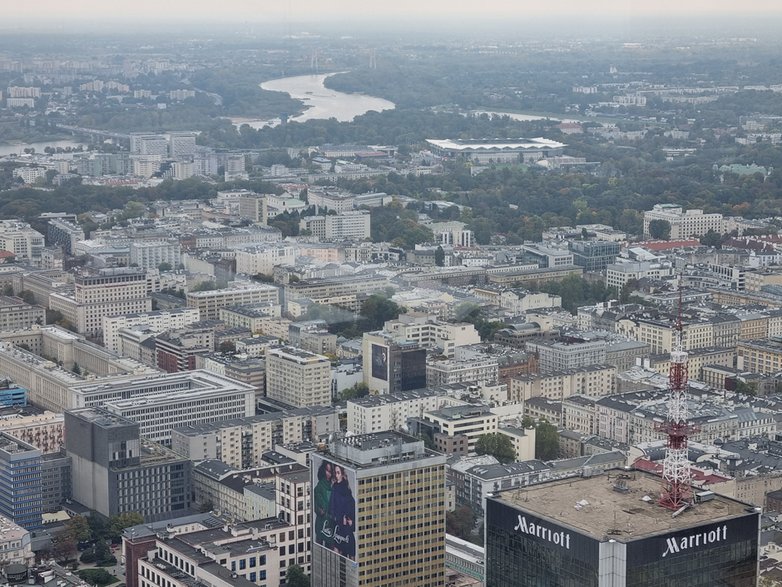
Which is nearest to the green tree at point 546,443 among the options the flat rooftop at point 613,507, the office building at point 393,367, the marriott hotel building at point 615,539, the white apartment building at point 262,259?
the office building at point 393,367

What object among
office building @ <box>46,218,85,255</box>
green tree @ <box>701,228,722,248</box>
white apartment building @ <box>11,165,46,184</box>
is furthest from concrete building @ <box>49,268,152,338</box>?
white apartment building @ <box>11,165,46,184</box>

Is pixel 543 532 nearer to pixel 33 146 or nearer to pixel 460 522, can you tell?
pixel 460 522

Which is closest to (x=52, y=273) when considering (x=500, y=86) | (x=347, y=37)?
(x=347, y=37)

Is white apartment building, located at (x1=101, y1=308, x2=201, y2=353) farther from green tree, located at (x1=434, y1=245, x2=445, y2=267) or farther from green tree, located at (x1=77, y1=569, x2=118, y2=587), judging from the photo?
green tree, located at (x1=77, y1=569, x2=118, y2=587)

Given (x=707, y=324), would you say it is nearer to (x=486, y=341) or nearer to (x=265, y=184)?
(x=486, y=341)

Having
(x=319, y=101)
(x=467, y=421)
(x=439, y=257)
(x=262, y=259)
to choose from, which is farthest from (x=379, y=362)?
(x=319, y=101)

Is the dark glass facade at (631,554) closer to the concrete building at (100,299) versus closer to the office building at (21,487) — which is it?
the office building at (21,487)
